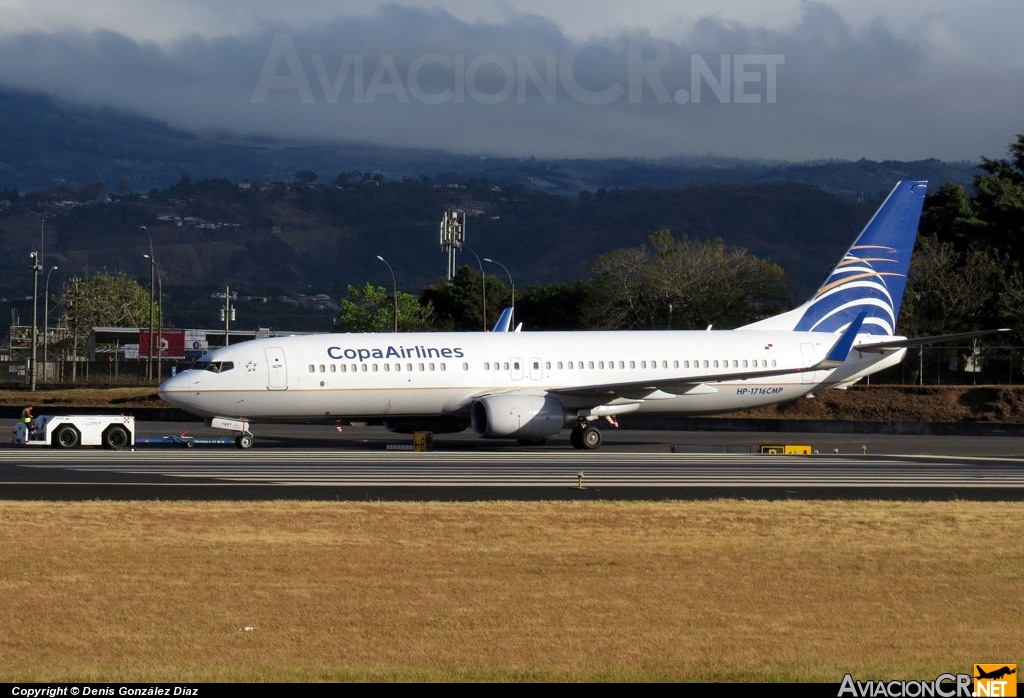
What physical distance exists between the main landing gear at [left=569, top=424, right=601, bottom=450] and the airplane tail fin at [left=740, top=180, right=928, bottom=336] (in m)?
8.10

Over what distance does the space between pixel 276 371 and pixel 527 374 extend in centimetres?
759

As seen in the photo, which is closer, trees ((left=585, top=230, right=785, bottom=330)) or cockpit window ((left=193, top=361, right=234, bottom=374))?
cockpit window ((left=193, top=361, right=234, bottom=374))

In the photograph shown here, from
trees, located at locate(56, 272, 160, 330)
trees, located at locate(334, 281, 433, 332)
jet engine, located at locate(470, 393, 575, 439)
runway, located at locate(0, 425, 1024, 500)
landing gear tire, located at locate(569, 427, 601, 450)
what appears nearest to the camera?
runway, located at locate(0, 425, 1024, 500)

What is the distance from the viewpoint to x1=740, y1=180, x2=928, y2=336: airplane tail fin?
150ft

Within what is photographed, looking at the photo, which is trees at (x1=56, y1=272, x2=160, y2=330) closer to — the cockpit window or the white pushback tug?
the cockpit window

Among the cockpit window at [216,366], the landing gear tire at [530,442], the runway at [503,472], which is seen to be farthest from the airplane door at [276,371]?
the landing gear tire at [530,442]

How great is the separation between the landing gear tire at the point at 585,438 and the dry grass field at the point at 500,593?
18103mm

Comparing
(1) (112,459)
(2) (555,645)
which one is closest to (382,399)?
(1) (112,459)

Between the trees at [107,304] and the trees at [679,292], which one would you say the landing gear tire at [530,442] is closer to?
the trees at [679,292]

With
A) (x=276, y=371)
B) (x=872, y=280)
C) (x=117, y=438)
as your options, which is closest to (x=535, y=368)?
(x=276, y=371)

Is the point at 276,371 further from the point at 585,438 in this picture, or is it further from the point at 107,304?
the point at 107,304

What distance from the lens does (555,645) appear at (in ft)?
40.2

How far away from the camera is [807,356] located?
143ft

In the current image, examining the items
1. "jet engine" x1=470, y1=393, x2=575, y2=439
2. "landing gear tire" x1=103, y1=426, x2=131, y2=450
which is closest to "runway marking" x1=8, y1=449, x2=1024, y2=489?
"jet engine" x1=470, y1=393, x2=575, y2=439
